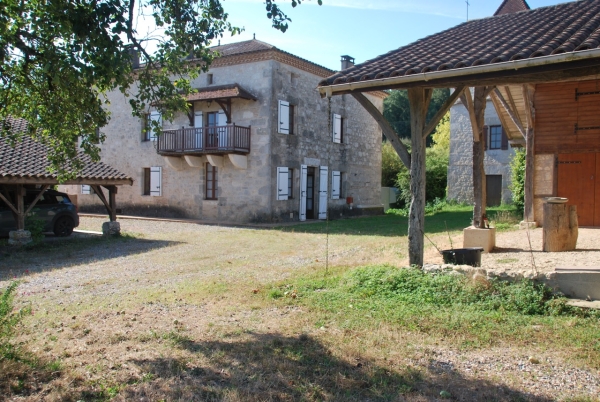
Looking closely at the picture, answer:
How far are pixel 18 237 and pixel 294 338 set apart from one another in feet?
30.9

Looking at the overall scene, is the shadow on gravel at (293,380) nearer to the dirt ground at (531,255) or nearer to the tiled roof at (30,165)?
the dirt ground at (531,255)

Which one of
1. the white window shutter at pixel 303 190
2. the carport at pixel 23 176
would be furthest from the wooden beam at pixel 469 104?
the white window shutter at pixel 303 190

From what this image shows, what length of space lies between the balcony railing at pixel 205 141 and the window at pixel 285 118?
1270mm

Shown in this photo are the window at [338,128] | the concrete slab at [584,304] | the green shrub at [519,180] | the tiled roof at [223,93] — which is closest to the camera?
the concrete slab at [584,304]

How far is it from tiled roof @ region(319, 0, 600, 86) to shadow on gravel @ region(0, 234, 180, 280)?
638cm

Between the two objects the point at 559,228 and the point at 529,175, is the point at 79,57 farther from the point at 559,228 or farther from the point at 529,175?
the point at 529,175

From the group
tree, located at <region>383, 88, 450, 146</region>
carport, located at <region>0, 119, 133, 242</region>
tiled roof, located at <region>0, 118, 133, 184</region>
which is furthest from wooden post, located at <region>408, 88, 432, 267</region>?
tree, located at <region>383, 88, 450, 146</region>

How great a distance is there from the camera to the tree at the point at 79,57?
496 centimetres

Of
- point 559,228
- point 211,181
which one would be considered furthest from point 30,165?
point 559,228

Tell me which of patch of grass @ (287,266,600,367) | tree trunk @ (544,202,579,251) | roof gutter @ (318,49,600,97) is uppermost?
roof gutter @ (318,49,600,97)

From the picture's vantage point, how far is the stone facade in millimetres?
24047

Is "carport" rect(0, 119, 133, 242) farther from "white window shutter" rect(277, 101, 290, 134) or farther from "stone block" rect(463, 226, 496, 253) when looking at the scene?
"stone block" rect(463, 226, 496, 253)

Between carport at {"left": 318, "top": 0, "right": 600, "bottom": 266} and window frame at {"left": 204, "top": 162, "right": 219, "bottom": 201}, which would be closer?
carport at {"left": 318, "top": 0, "right": 600, "bottom": 266}

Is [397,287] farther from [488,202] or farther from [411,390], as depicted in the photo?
[488,202]
